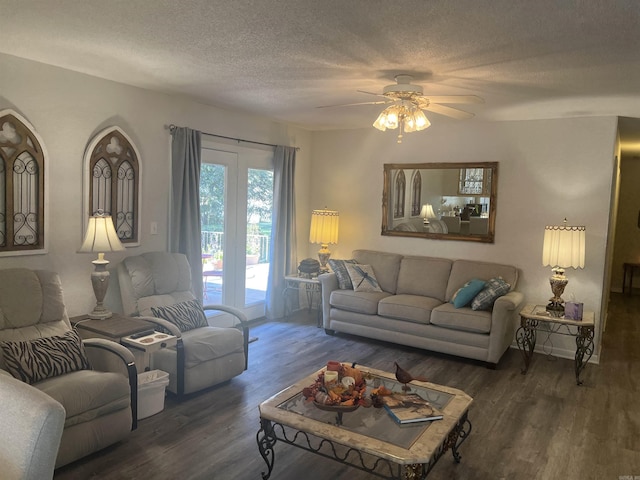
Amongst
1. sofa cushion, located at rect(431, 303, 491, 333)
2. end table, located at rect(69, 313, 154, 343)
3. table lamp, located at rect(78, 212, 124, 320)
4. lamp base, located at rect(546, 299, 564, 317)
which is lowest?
sofa cushion, located at rect(431, 303, 491, 333)

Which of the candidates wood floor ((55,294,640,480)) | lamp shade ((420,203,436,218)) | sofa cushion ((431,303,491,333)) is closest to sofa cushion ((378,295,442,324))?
sofa cushion ((431,303,491,333))

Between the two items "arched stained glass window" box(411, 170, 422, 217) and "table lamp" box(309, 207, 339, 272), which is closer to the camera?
"arched stained glass window" box(411, 170, 422, 217)

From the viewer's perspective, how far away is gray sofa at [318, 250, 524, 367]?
4738mm

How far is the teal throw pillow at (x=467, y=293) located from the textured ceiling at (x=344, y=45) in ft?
5.82

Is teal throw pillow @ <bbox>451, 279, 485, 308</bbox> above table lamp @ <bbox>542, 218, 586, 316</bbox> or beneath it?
beneath

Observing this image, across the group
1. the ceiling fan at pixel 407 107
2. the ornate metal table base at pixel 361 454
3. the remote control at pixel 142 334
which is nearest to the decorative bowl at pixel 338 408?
the ornate metal table base at pixel 361 454

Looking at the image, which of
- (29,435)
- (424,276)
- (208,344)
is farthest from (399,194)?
(29,435)

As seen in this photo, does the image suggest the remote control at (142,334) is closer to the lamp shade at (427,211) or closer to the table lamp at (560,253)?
the lamp shade at (427,211)

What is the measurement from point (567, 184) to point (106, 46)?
444cm

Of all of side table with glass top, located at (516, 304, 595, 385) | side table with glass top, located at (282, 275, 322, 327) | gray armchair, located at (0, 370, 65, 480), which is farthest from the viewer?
side table with glass top, located at (282, 275, 322, 327)

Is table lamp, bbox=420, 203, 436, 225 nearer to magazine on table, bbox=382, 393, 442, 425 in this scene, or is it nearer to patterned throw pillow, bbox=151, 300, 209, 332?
patterned throw pillow, bbox=151, 300, 209, 332

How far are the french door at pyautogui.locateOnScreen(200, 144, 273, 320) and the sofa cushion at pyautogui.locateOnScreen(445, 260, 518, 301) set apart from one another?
228 centimetres

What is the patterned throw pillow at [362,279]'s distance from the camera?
5664 millimetres

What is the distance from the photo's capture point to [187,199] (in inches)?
191
